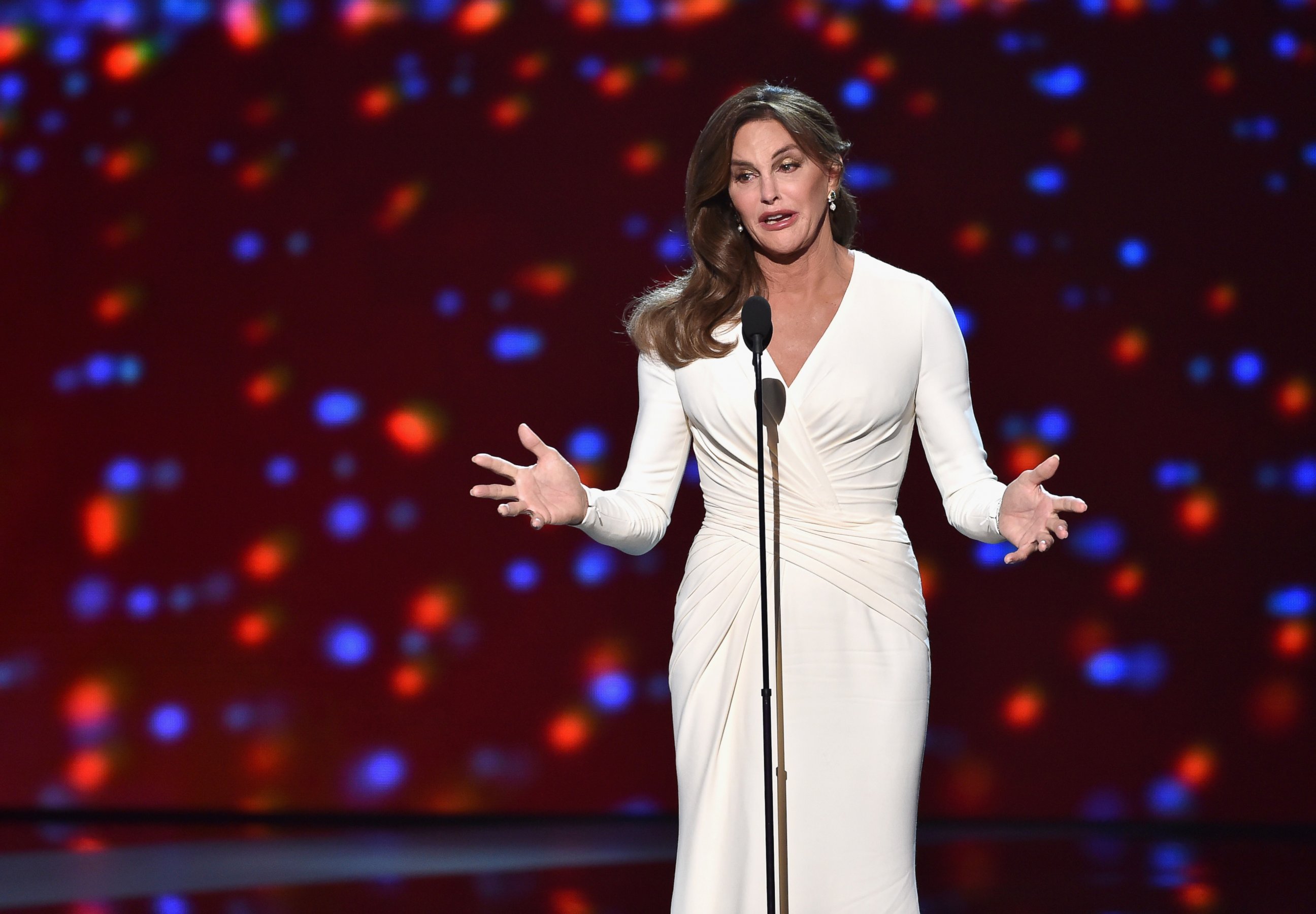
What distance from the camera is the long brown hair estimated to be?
180 centimetres

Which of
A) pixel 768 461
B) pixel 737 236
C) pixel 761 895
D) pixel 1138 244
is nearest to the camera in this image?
pixel 761 895

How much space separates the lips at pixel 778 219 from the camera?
180 cm

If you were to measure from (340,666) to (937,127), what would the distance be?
2523 millimetres

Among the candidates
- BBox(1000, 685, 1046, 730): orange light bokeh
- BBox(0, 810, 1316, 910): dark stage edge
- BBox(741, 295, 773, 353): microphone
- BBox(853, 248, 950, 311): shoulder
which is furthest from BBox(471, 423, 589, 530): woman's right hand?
BBox(1000, 685, 1046, 730): orange light bokeh

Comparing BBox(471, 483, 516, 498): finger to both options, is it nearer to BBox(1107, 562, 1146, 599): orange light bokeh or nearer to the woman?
the woman

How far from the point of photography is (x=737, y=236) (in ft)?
6.18

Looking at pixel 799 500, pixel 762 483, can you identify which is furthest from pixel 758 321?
pixel 799 500

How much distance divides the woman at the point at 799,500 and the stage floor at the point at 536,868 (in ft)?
5.35

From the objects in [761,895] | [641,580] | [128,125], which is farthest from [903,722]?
[128,125]

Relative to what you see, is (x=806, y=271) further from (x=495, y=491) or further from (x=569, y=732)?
(x=569, y=732)

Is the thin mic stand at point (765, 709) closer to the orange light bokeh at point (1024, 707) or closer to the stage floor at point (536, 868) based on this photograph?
the stage floor at point (536, 868)

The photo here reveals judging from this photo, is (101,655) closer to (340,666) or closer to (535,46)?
(340,666)

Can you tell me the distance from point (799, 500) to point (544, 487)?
328 mm

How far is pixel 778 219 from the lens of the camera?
71.3 inches
